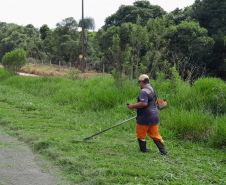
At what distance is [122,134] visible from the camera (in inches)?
296

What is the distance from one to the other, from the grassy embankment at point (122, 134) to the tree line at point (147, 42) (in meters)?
1.65

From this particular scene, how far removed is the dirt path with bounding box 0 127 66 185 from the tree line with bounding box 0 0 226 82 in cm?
661

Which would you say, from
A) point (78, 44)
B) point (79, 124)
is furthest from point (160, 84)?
point (78, 44)

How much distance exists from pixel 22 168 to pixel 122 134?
323cm

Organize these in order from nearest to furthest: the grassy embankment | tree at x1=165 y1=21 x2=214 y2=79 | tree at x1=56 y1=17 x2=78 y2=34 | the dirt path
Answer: the dirt path < the grassy embankment < tree at x1=165 y1=21 x2=214 y2=79 < tree at x1=56 y1=17 x2=78 y2=34

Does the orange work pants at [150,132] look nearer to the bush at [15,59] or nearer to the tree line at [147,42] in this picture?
the tree line at [147,42]

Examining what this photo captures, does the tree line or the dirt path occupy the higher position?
the tree line

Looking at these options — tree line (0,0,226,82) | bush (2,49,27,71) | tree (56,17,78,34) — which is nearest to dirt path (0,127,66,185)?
tree line (0,0,226,82)

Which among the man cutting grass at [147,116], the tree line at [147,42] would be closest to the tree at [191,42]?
the tree line at [147,42]

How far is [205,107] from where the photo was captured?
28.2ft

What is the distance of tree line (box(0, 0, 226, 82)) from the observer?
501 inches

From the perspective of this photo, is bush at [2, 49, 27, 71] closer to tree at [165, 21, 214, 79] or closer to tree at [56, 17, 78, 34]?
tree at [165, 21, 214, 79]

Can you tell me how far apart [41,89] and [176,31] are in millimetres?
11928

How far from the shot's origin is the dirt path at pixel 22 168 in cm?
419
